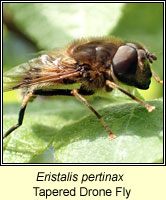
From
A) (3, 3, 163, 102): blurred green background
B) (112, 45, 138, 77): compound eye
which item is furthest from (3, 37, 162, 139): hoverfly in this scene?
(3, 3, 163, 102): blurred green background

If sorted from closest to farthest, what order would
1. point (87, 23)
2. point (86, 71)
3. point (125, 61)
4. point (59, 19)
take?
point (125, 61) < point (86, 71) < point (87, 23) < point (59, 19)

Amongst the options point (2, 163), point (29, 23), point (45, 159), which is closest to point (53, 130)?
point (45, 159)

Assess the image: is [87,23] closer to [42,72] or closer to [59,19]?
[59,19]

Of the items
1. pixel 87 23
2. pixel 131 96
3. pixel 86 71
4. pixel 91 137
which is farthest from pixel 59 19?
pixel 91 137

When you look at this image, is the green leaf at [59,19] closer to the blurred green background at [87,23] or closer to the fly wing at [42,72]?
the blurred green background at [87,23]

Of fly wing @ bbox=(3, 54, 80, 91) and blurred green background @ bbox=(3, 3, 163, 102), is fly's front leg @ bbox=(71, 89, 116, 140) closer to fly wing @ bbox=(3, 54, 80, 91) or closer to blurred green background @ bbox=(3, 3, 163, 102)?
fly wing @ bbox=(3, 54, 80, 91)

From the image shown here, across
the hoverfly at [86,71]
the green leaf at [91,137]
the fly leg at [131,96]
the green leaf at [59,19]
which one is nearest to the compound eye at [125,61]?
the hoverfly at [86,71]
